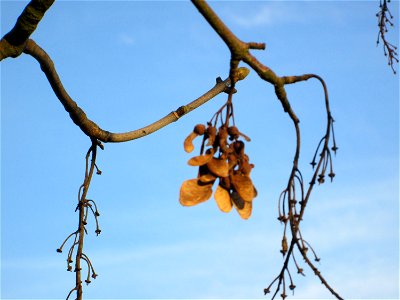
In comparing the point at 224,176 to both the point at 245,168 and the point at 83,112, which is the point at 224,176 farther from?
the point at 83,112

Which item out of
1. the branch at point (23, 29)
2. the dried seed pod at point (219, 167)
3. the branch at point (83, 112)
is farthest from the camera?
the branch at point (83, 112)

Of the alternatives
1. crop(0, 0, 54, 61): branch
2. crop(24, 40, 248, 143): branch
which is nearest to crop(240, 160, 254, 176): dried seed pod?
crop(24, 40, 248, 143): branch

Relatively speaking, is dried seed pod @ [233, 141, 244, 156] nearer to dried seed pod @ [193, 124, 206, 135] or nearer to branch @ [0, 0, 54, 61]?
dried seed pod @ [193, 124, 206, 135]

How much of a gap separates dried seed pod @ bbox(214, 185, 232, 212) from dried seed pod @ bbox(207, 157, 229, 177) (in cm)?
6

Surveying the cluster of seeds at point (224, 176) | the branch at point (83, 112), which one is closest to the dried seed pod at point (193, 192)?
the cluster of seeds at point (224, 176)

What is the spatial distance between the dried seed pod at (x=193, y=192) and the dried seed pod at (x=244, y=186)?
86mm

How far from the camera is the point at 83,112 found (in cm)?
390

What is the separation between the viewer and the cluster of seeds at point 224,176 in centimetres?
218

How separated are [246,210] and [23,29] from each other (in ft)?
6.22

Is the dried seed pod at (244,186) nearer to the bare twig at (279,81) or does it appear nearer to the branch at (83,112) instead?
the bare twig at (279,81)

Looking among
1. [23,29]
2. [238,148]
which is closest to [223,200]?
[238,148]


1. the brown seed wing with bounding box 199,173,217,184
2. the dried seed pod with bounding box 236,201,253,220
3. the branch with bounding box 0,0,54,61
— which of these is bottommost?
the dried seed pod with bounding box 236,201,253,220

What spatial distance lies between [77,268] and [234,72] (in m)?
1.66

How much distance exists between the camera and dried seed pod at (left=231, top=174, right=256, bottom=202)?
7.16 ft
